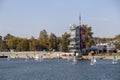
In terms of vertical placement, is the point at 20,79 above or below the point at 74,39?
below

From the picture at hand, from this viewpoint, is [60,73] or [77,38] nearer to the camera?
[60,73]

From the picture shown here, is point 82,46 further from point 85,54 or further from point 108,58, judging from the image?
point 108,58

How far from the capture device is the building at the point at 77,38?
193 m

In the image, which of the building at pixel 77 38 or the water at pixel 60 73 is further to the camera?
the building at pixel 77 38

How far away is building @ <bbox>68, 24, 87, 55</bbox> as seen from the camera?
633 feet

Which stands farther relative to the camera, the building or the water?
the building

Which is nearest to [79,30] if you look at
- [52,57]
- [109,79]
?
[52,57]

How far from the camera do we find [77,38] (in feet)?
636

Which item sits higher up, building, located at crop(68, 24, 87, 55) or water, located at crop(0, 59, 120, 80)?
building, located at crop(68, 24, 87, 55)

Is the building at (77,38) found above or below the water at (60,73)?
above

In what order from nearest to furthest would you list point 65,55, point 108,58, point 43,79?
point 43,79, point 108,58, point 65,55

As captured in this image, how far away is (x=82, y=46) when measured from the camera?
7687 inches

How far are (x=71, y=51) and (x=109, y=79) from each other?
131m

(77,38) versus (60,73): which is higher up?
(77,38)
